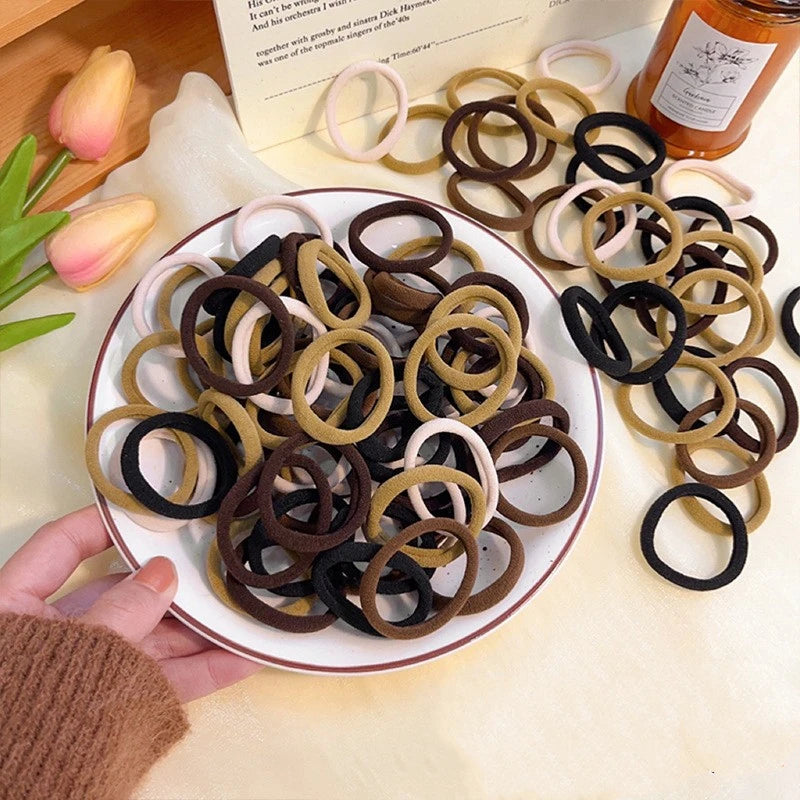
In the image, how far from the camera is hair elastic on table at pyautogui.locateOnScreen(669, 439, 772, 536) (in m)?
0.54

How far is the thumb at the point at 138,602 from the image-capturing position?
1.37 feet

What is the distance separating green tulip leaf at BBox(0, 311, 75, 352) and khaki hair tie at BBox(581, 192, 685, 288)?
1.20ft

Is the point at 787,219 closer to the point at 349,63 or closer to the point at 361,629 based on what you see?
the point at 349,63

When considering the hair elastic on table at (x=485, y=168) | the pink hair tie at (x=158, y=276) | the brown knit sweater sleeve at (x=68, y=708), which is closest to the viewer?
the brown knit sweater sleeve at (x=68, y=708)

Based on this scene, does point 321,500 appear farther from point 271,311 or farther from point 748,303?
point 748,303

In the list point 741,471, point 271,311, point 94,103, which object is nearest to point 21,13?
point 94,103

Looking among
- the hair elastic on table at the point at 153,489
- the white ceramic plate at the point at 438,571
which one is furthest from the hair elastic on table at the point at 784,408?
the hair elastic on table at the point at 153,489

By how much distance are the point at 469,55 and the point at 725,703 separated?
0.51 m

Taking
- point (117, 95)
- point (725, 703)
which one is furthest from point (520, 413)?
point (117, 95)

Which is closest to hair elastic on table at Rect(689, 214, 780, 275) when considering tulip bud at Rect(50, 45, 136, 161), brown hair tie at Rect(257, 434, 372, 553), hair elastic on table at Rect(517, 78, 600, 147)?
hair elastic on table at Rect(517, 78, 600, 147)

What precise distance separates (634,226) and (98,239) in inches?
14.9

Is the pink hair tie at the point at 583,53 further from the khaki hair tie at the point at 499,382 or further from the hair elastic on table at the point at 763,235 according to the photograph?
the khaki hair tie at the point at 499,382

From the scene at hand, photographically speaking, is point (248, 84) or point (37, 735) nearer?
point (37, 735)

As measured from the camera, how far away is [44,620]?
0.41 metres
